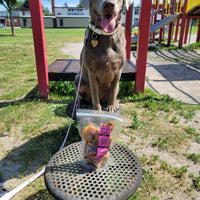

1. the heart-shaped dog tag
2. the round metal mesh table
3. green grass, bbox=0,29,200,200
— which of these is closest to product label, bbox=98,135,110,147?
the round metal mesh table

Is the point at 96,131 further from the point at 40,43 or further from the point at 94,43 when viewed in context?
the point at 40,43

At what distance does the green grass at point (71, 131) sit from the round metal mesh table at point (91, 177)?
52 cm

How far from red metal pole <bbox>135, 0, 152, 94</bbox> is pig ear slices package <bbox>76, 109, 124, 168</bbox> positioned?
2.95 metres

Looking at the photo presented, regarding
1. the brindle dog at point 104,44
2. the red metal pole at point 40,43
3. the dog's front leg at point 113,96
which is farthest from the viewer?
the red metal pole at point 40,43

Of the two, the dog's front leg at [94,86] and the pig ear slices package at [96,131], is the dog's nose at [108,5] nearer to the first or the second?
the dog's front leg at [94,86]

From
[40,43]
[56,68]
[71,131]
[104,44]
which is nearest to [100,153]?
[104,44]

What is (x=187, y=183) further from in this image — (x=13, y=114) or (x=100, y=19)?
(x=13, y=114)

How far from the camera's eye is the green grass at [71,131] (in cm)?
233

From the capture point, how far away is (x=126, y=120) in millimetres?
3730

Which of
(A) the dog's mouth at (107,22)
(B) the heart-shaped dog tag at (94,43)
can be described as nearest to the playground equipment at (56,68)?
(B) the heart-shaped dog tag at (94,43)

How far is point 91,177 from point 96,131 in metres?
0.42

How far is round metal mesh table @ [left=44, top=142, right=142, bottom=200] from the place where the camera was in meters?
1.50

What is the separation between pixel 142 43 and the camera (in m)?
4.43

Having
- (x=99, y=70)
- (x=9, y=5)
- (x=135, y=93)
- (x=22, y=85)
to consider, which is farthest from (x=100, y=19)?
(x=9, y=5)
